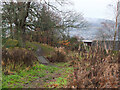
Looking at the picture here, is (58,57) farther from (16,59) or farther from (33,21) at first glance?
(33,21)

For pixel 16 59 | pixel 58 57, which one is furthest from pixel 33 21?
pixel 16 59

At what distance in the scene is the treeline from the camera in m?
9.35

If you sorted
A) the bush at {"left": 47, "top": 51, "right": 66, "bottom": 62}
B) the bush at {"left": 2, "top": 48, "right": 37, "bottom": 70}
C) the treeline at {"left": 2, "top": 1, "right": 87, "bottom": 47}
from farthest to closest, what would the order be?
the treeline at {"left": 2, "top": 1, "right": 87, "bottom": 47}
the bush at {"left": 47, "top": 51, "right": 66, "bottom": 62}
the bush at {"left": 2, "top": 48, "right": 37, "bottom": 70}

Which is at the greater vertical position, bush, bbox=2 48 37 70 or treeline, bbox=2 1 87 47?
treeline, bbox=2 1 87 47

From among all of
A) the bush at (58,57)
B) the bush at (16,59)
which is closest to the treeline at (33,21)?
the bush at (58,57)

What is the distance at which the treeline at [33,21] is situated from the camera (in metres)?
9.35

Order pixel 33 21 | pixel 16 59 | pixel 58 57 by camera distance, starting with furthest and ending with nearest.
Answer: pixel 33 21 < pixel 58 57 < pixel 16 59

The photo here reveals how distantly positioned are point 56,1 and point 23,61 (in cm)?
712

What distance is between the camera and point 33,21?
453 inches

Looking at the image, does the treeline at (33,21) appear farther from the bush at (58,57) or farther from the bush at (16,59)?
the bush at (16,59)

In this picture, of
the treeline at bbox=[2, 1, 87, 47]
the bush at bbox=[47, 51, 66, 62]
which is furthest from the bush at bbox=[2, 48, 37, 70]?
the treeline at bbox=[2, 1, 87, 47]

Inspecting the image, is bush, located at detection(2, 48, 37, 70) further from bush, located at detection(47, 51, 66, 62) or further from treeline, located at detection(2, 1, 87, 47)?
treeline, located at detection(2, 1, 87, 47)

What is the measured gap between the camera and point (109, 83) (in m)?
3.34

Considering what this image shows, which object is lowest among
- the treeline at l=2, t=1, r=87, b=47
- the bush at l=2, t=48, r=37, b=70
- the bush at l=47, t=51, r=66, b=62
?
the bush at l=47, t=51, r=66, b=62
